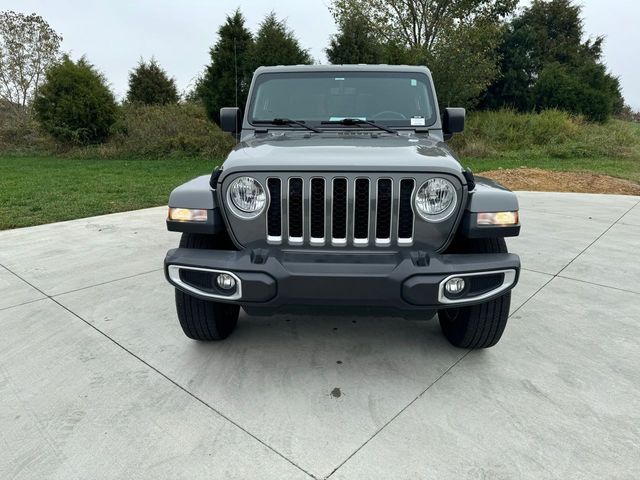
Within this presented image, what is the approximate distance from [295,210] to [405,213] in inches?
20.9

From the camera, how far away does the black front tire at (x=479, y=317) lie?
2282mm

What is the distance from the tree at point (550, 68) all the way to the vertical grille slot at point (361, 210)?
70.2 ft

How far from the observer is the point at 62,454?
1843 mm

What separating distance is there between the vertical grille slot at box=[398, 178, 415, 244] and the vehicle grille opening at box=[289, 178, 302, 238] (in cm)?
48

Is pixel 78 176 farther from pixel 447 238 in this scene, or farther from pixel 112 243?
pixel 447 238

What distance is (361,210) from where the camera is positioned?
2.13m

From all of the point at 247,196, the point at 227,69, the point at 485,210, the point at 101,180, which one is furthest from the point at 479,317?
the point at 227,69

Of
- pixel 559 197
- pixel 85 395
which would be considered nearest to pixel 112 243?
pixel 85 395

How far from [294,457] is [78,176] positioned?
10986mm

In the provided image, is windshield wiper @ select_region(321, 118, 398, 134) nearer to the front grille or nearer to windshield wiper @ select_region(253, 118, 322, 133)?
windshield wiper @ select_region(253, 118, 322, 133)

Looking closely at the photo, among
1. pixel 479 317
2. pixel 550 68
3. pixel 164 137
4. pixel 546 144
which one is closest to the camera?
pixel 479 317

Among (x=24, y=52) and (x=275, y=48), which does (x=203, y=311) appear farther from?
(x=24, y=52)

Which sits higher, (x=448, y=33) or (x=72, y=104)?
(x=448, y=33)

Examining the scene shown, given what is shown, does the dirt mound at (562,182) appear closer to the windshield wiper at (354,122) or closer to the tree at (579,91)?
the windshield wiper at (354,122)
